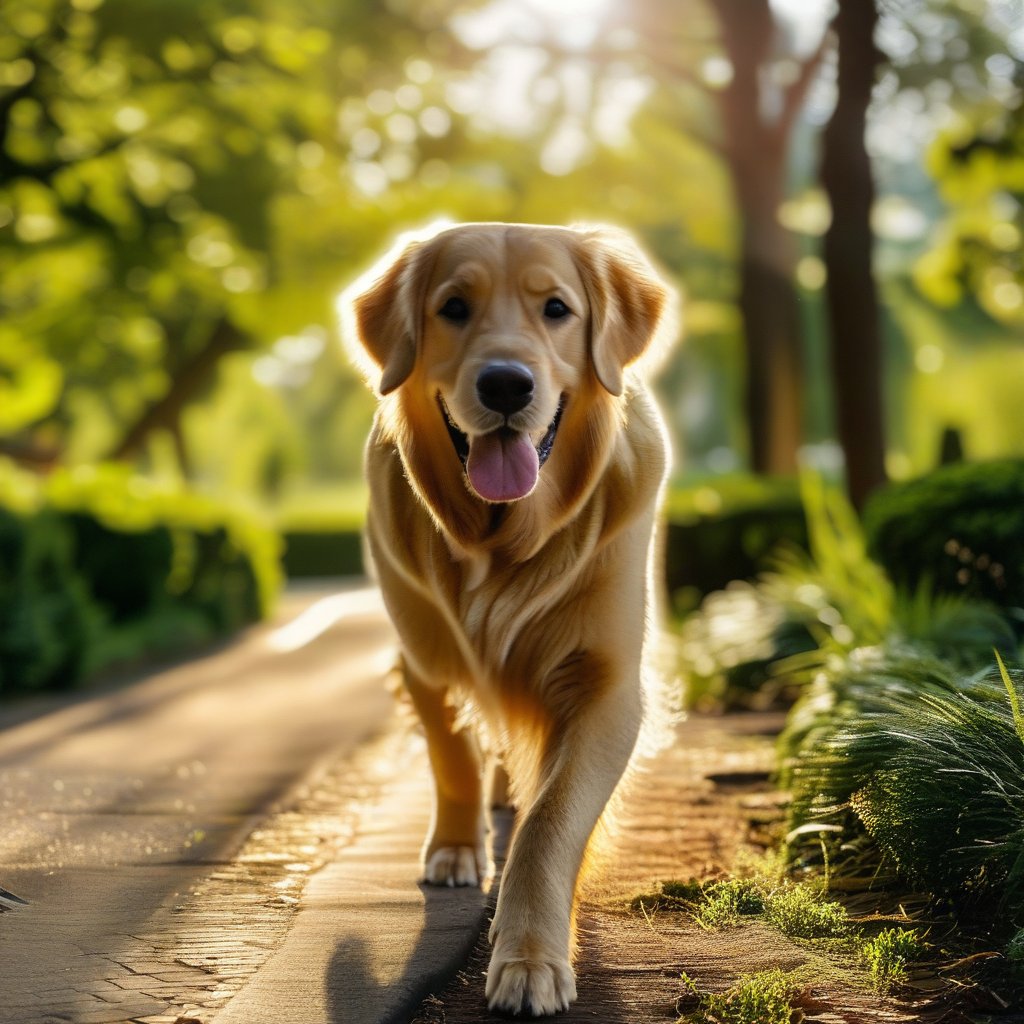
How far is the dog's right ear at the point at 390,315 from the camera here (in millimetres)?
3730

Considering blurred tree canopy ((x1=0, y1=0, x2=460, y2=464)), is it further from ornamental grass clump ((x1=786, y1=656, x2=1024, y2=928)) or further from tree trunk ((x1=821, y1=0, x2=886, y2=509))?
ornamental grass clump ((x1=786, y1=656, x2=1024, y2=928))

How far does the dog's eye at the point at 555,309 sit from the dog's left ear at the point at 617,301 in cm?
13

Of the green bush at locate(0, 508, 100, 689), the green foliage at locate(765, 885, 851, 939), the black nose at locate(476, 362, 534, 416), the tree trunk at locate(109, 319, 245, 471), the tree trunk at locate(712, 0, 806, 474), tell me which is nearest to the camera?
the black nose at locate(476, 362, 534, 416)

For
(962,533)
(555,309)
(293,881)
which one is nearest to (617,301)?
(555,309)

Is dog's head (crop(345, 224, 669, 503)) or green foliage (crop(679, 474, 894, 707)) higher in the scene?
dog's head (crop(345, 224, 669, 503))

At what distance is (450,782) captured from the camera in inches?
165

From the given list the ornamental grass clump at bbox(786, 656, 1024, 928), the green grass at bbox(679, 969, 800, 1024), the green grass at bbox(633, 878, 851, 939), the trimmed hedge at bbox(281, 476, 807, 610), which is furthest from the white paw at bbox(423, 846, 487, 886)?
the trimmed hedge at bbox(281, 476, 807, 610)

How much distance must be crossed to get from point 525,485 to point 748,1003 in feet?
4.45

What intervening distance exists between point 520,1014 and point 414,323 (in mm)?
1826

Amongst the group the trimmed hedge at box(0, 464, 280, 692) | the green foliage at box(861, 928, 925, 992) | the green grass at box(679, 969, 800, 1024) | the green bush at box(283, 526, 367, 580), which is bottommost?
the green bush at box(283, 526, 367, 580)

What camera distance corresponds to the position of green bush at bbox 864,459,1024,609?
6.41 m

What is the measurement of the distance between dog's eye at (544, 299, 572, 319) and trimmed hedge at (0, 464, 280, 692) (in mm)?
5740

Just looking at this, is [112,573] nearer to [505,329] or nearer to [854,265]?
[854,265]

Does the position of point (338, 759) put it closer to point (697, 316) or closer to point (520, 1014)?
point (520, 1014)
